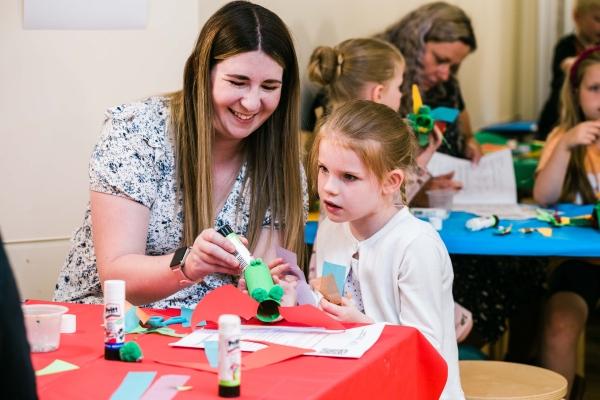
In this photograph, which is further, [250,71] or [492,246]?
[492,246]

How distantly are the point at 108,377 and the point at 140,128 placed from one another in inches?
39.2

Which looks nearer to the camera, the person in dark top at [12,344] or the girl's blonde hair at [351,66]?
the person in dark top at [12,344]

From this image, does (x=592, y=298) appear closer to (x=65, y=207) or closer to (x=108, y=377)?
(x=65, y=207)

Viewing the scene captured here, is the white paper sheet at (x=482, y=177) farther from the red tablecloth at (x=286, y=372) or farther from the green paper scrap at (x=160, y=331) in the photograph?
the green paper scrap at (x=160, y=331)

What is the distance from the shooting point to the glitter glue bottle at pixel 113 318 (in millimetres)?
1621

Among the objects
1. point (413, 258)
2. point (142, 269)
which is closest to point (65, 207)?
point (142, 269)

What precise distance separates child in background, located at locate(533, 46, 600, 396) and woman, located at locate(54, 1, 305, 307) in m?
1.35

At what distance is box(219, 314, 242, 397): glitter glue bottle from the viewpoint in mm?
1397

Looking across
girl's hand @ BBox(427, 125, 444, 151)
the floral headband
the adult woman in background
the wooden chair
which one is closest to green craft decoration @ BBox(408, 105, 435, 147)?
girl's hand @ BBox(427, 125, 444, 151)

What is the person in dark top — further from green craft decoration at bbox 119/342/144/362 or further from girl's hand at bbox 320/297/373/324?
girl's hand at bbox 320/297/373/324

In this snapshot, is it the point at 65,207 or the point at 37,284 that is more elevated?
the point at 65,207

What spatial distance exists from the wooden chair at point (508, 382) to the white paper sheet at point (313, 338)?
29.8 inches

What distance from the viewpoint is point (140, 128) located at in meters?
2.40

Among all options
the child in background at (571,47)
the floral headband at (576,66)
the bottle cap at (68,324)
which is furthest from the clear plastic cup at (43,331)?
the child in background at (571,47)
